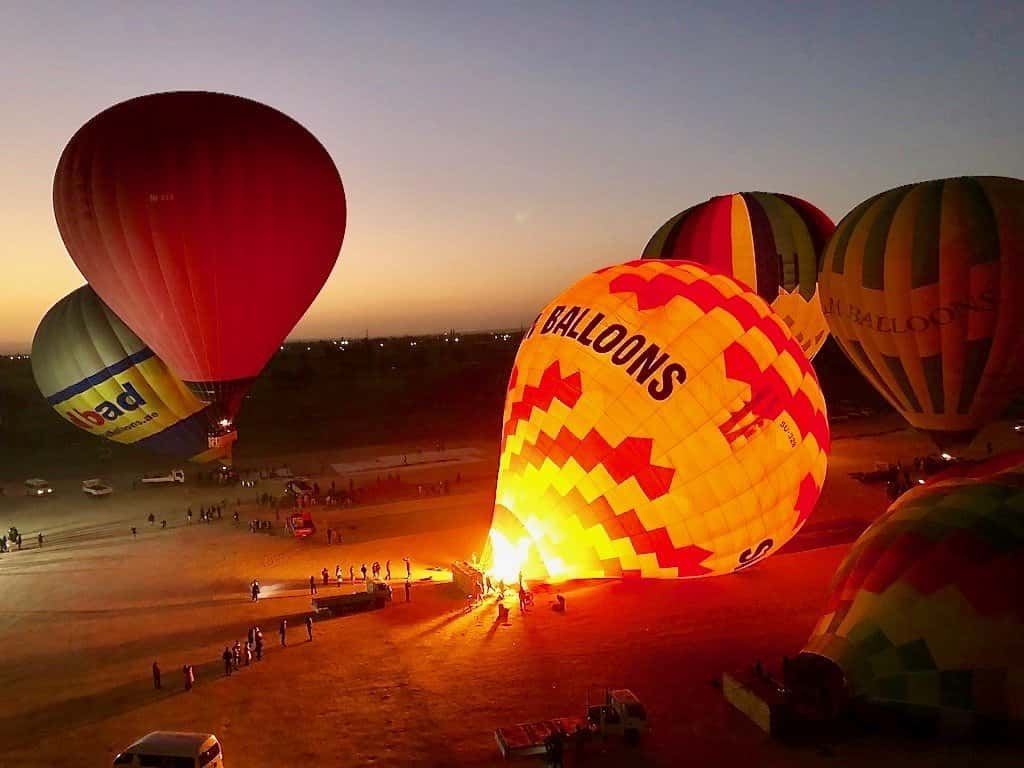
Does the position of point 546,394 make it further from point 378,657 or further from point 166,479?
point 166,479

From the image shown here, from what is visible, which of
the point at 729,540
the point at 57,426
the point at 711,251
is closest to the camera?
the point at 729,540

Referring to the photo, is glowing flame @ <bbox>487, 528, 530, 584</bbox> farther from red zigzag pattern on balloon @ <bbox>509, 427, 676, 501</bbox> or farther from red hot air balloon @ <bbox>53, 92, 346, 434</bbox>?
red hot air balloon @ <bbox>53, 92, 346, 434</bbox>

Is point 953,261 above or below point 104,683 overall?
above

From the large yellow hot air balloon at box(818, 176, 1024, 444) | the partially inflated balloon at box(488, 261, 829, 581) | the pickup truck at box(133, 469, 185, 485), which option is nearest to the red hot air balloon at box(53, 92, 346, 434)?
the partially inflated balloon at box(488, 261, 829, 581)

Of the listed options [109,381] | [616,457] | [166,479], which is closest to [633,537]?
[616,457]

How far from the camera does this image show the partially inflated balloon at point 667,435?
26.7 feet

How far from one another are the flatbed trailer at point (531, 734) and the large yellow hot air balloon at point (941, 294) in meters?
7.91

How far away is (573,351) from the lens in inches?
348

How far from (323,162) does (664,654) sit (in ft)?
28.7

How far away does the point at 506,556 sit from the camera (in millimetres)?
9484

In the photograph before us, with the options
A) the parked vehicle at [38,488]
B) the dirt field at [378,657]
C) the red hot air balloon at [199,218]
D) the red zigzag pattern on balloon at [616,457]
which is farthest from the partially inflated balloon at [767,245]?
the parked vehicle at [38,488]

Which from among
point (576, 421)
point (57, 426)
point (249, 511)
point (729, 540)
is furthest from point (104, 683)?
point (57, 426)

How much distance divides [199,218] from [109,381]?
690cm

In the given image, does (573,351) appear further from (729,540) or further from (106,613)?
(106,613)
